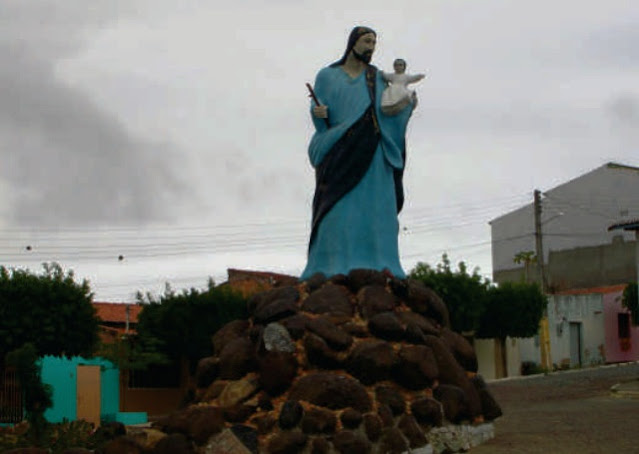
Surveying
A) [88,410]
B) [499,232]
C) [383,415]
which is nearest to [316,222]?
[383,415]

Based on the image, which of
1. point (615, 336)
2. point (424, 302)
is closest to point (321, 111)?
point (424, 302)

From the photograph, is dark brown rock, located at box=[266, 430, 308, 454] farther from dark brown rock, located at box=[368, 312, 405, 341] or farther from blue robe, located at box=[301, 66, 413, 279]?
blue robe, located at box=[301, 66, 413, 279]

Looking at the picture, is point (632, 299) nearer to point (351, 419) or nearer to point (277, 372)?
point (277, 372)

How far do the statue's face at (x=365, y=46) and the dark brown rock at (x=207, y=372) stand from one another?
14.9 feet

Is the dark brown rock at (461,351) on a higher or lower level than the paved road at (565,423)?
higher

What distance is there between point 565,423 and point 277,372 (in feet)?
16.5


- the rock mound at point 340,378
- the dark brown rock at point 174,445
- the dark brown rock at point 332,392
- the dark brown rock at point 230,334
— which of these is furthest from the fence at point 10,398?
the dark brown rock at point 332,392

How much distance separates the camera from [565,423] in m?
13.7

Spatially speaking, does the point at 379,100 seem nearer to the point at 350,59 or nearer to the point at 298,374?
the point at 350,59

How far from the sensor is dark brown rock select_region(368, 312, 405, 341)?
448 inches

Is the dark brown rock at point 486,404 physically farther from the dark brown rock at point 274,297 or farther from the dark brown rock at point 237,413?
the dark brown rock at point 237,413

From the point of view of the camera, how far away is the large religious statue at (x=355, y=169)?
12609 millimetres

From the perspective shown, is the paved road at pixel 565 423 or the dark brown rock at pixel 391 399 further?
the paved road at pixel 565 423

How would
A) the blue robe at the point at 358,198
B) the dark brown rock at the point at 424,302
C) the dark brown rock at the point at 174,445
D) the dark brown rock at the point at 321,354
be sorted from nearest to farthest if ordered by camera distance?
the dark brown rock at the point at 174,445 → the dark brown rock at the point at 321,354 → the dark brown rock at the point at 424,302 → the blue robe at the point at 358,198
